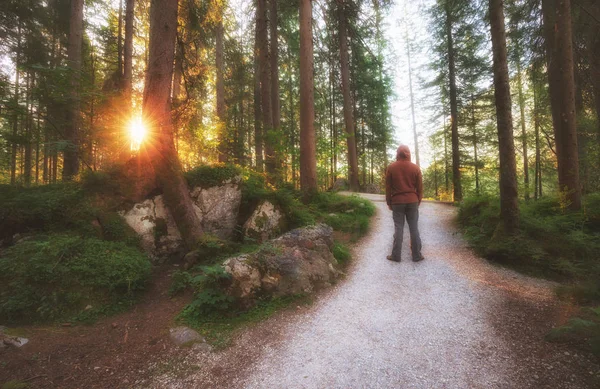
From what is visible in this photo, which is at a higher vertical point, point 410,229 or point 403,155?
point 403,155

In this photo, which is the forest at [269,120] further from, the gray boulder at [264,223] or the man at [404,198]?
the man at [404,198]

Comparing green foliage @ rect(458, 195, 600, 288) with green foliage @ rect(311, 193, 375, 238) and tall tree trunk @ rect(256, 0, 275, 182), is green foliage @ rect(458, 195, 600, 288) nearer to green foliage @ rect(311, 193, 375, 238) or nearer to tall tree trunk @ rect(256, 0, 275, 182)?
green foliage @ rect(311, 193, 375, 238)

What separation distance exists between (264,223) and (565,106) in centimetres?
835

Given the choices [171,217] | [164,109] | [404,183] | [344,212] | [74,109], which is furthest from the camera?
[344,212]

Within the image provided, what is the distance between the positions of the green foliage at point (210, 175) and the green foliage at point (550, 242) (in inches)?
260

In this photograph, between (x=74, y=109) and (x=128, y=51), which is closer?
(x=74, y=109)

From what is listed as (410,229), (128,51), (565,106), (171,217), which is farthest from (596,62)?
(128,51)

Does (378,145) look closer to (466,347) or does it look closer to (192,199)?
(192,199)

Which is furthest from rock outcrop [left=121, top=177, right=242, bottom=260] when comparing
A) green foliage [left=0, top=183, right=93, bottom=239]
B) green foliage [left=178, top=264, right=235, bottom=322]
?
green foliage [left=178, top=264, right=235, bottom=322]

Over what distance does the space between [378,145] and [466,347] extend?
22156 mm

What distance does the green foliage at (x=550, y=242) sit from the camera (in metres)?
4.46

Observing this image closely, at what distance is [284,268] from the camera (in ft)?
14.8

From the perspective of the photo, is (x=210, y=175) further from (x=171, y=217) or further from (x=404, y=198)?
(x=404, y=198)

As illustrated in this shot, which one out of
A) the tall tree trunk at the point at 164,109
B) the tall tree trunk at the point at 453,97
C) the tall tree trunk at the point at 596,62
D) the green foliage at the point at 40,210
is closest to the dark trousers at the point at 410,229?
the tall tree trunk at the point at 164,109
